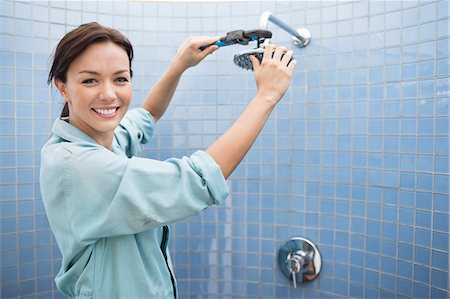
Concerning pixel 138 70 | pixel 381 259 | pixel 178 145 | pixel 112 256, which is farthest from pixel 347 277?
pixel 138 70

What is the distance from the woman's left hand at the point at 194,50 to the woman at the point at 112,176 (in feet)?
0.62

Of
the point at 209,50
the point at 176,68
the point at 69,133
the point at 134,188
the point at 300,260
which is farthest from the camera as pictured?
the point at 300,260

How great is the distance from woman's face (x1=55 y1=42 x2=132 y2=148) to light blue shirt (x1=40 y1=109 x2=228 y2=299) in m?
0.05

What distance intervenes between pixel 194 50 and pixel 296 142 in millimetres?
678

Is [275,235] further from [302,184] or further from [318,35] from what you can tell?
[318,35]

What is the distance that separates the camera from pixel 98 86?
2.46 feet

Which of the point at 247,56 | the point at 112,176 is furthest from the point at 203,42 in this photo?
the point at 112,176

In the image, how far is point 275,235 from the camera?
1574mm

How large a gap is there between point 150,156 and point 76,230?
90 centimetres

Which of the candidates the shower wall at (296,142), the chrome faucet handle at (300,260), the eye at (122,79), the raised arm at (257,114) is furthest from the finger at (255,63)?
the chrome faucet handle at (300,260)

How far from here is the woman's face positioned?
736mm

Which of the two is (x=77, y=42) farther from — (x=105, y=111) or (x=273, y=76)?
(x=273, y=76)

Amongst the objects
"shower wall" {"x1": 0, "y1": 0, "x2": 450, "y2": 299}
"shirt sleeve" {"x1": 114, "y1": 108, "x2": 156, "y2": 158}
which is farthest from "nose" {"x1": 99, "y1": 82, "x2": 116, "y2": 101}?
"shower wall" {"x1": 0, "y1": 0, "x2": 450, "y2": 299}

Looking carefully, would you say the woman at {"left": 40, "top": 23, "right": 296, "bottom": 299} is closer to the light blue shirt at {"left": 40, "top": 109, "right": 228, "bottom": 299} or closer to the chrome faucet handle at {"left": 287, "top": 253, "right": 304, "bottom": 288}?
the light blue shirt at {"left": 40, "top": 109, "right": 228, "bottom": 299}
